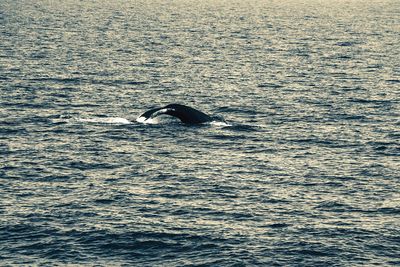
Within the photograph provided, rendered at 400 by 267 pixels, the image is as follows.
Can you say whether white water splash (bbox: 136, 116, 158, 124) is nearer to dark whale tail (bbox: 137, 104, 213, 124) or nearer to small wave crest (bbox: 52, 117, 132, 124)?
dark whale tail (bbox: 137, 104, 213, 124)

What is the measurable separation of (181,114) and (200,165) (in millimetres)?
9657

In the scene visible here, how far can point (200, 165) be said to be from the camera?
47344 millimetres

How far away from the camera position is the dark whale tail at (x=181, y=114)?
5528 centimetres

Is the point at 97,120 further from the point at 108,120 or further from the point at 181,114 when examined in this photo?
A: the point at 181,114

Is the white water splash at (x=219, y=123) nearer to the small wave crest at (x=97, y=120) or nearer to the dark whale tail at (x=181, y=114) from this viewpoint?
the dark whale tail at (x=181, y=114)

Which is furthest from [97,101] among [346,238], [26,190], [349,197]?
[346,238]

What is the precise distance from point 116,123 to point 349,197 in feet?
72.3

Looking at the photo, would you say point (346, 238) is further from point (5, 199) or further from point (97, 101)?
point (97, 101)

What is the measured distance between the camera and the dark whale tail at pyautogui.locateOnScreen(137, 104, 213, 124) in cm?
5528

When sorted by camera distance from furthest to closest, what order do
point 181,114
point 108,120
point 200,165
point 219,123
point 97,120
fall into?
1. point 108,120
2. point 97,120
3. point 219,123
4. point 181,114
5. point 200,165

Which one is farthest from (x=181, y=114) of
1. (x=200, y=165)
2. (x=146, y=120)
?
(x=200, y=165)

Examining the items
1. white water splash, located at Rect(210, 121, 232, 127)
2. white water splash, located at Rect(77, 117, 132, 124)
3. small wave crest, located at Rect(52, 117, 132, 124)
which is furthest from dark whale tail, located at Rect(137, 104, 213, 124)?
small wave crest, located at Rect(52, 117, 132, 124)

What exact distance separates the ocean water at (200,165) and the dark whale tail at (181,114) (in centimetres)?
75

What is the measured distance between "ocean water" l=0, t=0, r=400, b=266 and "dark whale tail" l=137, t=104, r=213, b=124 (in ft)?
2.48
